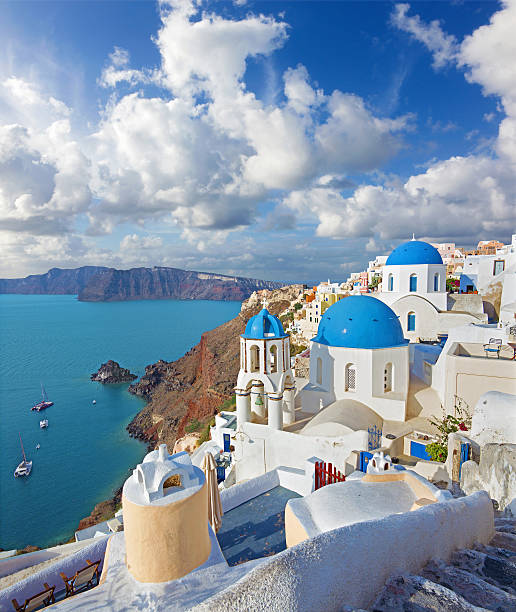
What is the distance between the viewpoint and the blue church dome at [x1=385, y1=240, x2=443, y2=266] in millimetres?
22219

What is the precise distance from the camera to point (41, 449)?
37.5 meters

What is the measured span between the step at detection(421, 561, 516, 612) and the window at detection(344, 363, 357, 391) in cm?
1098

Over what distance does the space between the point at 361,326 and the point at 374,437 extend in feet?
13.3

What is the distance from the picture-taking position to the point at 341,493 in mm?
5555

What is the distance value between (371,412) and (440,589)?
1142cm

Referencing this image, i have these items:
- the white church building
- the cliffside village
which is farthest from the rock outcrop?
the white church building

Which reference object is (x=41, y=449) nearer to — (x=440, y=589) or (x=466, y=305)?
(x=466, y=305)

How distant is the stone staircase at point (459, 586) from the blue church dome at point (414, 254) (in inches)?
820

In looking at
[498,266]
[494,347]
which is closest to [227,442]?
[494,347]

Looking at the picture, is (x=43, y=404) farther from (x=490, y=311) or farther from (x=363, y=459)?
(x=490, y=311)

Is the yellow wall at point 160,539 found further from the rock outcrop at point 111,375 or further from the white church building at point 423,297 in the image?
the rock outcrop at point 111,375

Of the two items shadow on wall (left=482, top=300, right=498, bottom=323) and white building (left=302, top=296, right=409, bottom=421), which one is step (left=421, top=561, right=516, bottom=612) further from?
shadow on wall (left=482, top=300, right=498, bottom=323)

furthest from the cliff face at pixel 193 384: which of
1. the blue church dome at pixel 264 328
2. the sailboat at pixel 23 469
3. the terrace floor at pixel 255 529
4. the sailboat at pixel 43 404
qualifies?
the terrace floor at pixel 255 529

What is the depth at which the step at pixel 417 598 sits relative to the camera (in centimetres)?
236
